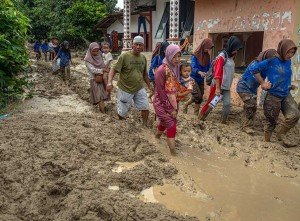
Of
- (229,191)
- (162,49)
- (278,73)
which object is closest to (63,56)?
(162,49)

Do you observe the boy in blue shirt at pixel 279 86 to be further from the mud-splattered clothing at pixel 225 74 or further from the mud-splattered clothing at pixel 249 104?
the mud-splattered clothing at pixel 225 74

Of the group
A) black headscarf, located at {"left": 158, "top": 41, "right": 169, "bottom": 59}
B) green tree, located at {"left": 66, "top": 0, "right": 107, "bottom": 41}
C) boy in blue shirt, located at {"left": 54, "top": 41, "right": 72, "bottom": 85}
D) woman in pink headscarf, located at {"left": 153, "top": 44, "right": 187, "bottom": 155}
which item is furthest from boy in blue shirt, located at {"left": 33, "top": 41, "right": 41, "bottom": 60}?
woman in pink headscarf, located at {"left": 153, "top": 44, "right": 187, "bottom": 155}

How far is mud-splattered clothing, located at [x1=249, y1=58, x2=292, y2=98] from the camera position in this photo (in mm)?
4609

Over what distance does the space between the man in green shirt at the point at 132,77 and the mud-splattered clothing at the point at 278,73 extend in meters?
1.88

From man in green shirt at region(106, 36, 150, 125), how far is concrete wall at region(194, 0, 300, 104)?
10.6 feet

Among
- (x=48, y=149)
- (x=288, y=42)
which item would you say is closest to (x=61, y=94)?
(x=48, y=149)

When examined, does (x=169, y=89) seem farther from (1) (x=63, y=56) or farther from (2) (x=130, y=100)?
(1) (x=63, y=56)

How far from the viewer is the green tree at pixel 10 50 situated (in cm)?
650

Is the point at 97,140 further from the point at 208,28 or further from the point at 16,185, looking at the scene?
the point at 208,28

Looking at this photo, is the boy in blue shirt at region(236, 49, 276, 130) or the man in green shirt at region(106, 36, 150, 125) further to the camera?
the boy in blue shirt at region(236, 49, 276, 130)

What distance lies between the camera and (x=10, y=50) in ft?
21.1

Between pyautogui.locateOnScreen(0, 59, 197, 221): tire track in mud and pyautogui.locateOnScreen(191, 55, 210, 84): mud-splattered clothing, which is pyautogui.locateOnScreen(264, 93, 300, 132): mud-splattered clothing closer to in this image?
pyautogui.locateOnScreen(191, 55, 210, 84): mud-splattered clothing

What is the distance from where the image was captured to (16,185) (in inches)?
123

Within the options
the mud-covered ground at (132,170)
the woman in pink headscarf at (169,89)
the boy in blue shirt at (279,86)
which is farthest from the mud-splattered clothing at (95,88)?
the boy in blue shirt at (279,86)
